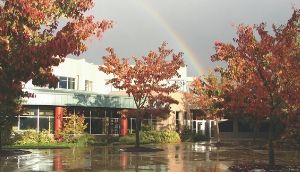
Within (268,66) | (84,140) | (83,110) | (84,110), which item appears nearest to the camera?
(268,66)

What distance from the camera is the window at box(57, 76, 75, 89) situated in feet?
225

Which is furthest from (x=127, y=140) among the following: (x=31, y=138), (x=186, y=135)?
(x=186, y=135)

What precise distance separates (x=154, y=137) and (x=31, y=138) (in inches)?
534

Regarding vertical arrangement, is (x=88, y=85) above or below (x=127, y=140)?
above

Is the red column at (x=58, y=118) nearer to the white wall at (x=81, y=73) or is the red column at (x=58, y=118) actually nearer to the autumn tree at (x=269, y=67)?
the white wall at (x=81, y=73)

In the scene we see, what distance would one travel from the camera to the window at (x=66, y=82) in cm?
6855

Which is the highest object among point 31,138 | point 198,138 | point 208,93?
point 208,93

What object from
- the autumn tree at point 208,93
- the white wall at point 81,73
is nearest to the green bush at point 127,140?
the autumn tree at point 208,93

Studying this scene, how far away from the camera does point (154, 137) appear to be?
5212 centimetres

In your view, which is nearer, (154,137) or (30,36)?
(30,36)

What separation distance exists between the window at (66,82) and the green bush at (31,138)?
23.1 metres

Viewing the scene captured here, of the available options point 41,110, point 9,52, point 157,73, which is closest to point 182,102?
point 41,110

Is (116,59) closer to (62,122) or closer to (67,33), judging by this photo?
(62,122)

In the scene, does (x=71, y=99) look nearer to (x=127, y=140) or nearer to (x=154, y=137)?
(x=127, y=140)
